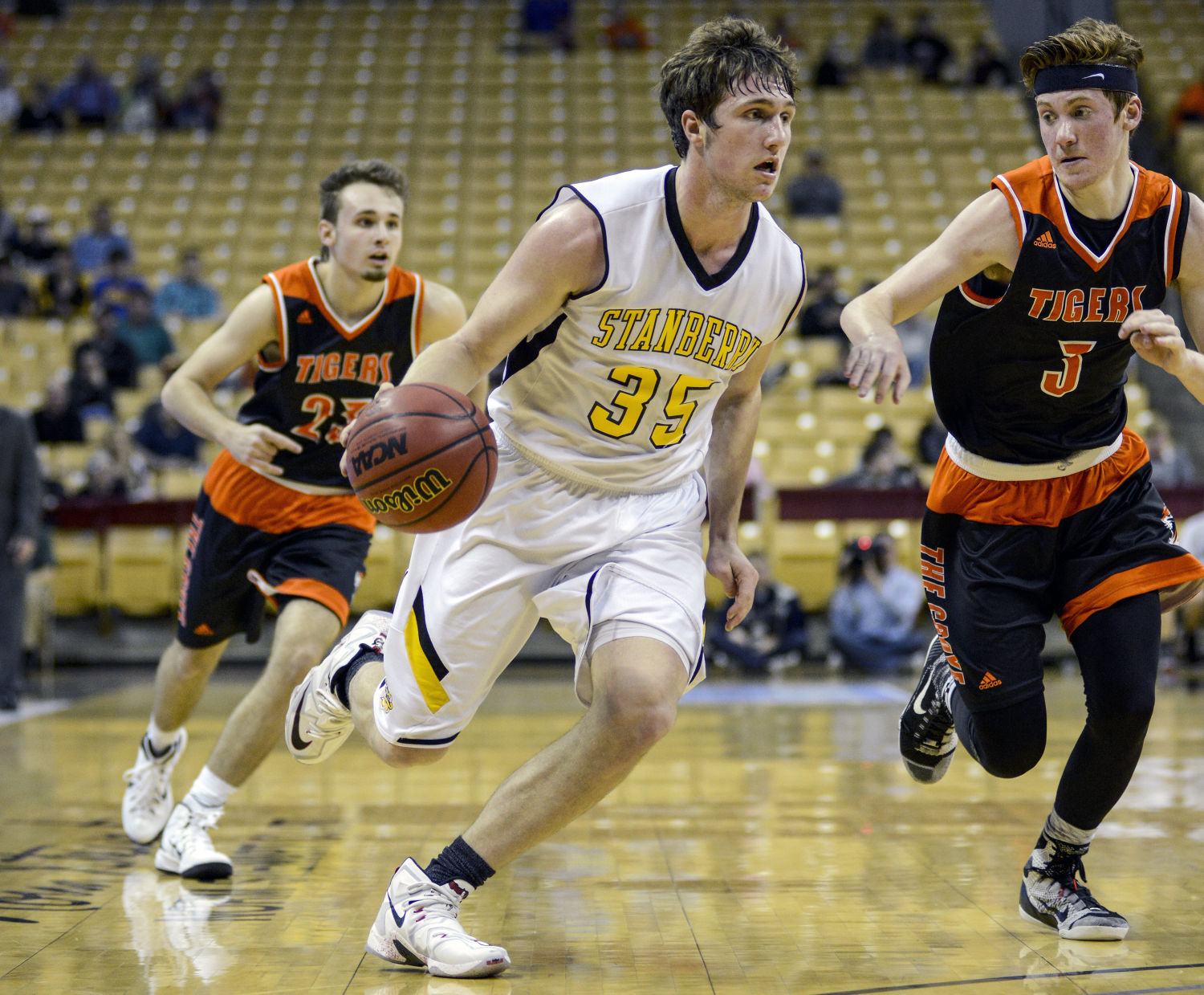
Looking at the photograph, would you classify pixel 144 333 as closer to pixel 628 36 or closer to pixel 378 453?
pixel 628 36

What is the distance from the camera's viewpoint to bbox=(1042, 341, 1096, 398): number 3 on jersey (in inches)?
125

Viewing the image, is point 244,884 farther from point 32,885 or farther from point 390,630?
point 390,630

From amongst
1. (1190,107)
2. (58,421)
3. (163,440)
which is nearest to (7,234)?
(58,421)

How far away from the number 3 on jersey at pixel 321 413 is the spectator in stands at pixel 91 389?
312 inches

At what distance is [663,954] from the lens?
3016mm

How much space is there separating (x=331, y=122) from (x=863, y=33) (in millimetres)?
6931

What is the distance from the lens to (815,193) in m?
13.8

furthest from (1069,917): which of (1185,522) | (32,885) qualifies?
(1185,522)

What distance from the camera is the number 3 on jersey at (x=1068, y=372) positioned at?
10.4 ft

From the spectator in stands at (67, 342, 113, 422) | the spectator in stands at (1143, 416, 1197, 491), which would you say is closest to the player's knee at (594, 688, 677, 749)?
the spectator in stands at (1143, 416, 1197, 491)

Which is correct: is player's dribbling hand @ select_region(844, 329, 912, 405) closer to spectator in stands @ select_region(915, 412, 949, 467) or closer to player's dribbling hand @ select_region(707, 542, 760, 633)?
player's dribbling hand @ select_region(707, 542, 760, 633)

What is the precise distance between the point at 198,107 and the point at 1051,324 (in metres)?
14.6

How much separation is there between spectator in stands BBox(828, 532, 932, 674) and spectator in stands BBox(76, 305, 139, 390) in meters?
6.57

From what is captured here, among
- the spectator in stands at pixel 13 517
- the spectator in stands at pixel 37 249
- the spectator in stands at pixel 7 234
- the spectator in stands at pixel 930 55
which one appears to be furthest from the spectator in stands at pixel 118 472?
the spectator in stands at pixel 930 55
